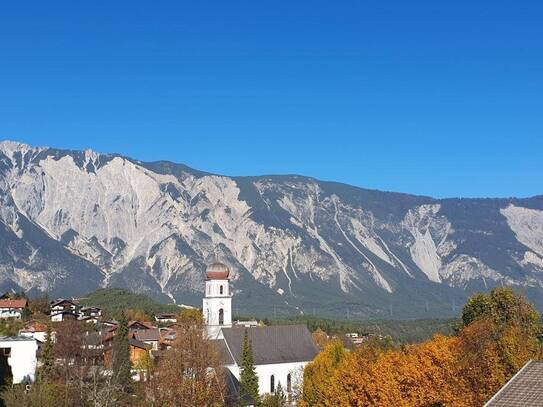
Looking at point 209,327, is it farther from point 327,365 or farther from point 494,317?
point 494,317

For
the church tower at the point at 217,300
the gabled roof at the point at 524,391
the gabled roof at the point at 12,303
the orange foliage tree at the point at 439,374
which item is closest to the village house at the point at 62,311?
the gabled roof at the point at 12,303

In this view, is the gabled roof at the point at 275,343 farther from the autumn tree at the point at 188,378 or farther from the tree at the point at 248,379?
the autumn tree at the point at 188,378

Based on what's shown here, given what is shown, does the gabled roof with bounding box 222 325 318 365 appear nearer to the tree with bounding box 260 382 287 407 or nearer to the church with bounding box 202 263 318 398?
the church with bounding box 202 263 318 398

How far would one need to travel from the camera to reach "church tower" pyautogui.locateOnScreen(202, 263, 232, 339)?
394ft

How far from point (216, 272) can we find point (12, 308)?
172ft

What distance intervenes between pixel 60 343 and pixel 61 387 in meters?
31.3

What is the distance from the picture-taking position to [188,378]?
69188 millimetres

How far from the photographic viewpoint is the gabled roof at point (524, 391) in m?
37.6

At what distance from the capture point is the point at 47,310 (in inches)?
6594

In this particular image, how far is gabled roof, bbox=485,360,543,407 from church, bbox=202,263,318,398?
68.3 meters

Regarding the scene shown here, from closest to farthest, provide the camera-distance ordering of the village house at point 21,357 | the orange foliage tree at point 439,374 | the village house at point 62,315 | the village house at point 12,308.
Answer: the orange foliage tree at point 439,374 < the village house at point 21,357 < the village house at point 12,308 < the village house at point 62,315

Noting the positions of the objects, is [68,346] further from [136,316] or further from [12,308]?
[136,316]

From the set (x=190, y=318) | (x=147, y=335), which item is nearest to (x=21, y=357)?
(x=147, y=335)

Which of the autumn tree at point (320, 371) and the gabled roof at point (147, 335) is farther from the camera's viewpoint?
the gabled roof at point (147, 335)
